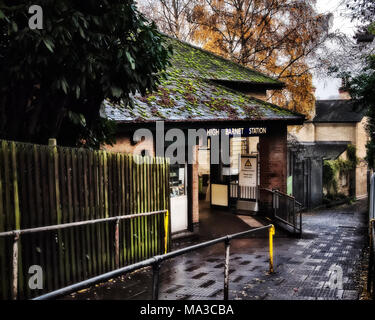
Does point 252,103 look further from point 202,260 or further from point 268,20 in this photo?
point 268,20

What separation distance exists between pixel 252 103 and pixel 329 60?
40.7 ft

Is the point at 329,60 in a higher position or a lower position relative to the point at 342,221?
higher

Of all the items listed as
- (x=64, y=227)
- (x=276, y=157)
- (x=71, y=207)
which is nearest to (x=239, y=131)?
(x=276, y=157)

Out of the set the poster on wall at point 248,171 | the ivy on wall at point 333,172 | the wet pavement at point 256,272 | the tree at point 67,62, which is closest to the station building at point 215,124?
the poster on wall at point 248,171

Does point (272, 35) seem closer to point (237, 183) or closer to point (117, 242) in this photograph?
point (237, 183)

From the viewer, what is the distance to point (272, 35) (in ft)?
85.0

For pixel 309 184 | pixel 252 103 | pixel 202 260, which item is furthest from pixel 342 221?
pixel 202 260

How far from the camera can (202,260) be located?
927 cm

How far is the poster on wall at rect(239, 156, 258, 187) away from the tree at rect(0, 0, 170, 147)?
8.59m

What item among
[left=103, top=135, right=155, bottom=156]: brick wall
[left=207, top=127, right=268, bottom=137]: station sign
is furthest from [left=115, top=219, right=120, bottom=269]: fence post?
[left=207, top=127, right=268, bottom=137]: station sign

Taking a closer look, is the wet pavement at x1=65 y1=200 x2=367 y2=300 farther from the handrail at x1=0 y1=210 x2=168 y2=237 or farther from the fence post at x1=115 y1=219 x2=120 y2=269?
the handrail at x1=0 y1=210 x2=168 y2=237

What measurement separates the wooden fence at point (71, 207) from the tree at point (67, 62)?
2.58ft

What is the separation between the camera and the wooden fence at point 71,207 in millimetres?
5547

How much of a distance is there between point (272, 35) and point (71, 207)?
22.3 m
